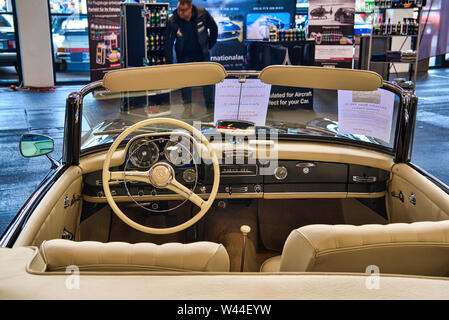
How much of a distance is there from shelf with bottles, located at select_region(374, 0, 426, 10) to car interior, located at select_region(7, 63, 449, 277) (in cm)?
673

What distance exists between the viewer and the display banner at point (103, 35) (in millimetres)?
8789

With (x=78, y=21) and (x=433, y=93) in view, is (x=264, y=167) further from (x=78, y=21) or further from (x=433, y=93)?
(x=78, y=21)

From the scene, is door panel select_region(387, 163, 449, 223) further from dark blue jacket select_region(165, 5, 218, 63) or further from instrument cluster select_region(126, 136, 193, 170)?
dark blue jacket select_region(165, 5, 218, 63)

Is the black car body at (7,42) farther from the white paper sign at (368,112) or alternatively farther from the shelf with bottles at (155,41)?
the white paper sign at (368,112)

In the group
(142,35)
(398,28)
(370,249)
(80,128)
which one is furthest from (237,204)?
(398,28)

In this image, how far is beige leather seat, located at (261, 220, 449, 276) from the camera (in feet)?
4.42

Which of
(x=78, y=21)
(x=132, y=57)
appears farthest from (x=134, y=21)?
(x=78, y=21)

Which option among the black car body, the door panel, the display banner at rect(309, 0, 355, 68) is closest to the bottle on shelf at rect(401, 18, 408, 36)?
the display banner at rect(309, 0, 355, 68)

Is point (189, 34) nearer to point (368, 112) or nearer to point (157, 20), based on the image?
point (157, 20)

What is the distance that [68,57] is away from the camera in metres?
10.7

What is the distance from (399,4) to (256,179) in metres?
7.16
